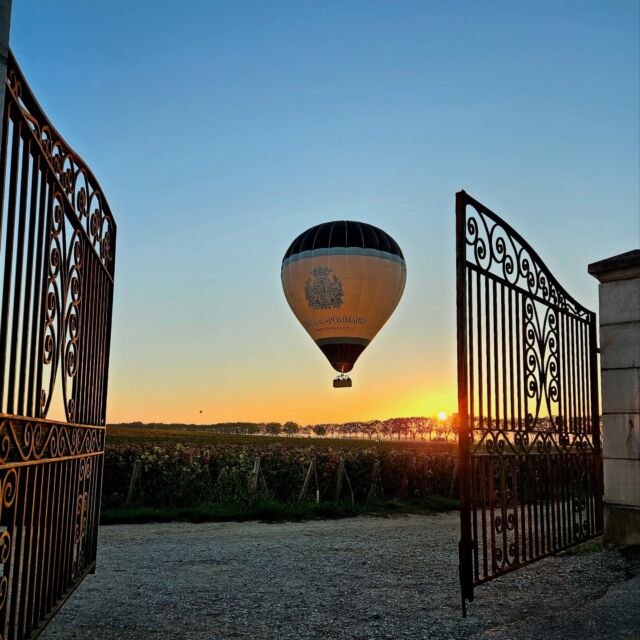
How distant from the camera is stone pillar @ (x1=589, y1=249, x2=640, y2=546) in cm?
853

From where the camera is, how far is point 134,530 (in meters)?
12.7

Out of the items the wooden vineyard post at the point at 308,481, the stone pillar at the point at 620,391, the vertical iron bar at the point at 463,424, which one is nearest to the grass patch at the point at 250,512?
the wooden vineyard post at the point at 308,481

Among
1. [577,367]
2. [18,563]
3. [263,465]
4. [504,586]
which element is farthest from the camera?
[263,465]

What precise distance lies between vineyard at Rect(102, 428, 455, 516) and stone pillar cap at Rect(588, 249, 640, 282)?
9358 mm

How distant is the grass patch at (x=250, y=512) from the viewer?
14.2 meters

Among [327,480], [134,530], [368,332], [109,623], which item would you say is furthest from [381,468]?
[109,623]

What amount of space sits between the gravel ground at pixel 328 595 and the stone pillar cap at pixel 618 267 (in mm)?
3338

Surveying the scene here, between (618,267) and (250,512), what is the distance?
29.9ft

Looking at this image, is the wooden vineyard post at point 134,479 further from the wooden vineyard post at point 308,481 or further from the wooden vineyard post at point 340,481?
the wooden vineyard post at point 340,481

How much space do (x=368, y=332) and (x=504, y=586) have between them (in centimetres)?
1729

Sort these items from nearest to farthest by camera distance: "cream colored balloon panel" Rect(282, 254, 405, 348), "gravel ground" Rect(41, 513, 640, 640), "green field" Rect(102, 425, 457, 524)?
1. "gravel ground" Rect(41, 513, 640, 640)
2. "green field" Rect(102, 425, 457, 524)
3. "cream colored balloon panel" Rect(282, 254, 405, 348)

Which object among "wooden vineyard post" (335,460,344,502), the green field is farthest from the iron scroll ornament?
"wooden vineyard post" (335,460,344,502)

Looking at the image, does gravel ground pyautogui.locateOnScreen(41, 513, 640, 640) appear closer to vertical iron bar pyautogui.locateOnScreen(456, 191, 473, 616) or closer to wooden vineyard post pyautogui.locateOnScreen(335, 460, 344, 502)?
vertical iron bar pyautogui.locateOnScreen(456, 191, 473, 616)

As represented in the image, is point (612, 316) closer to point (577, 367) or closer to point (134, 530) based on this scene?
point (577, 367)
